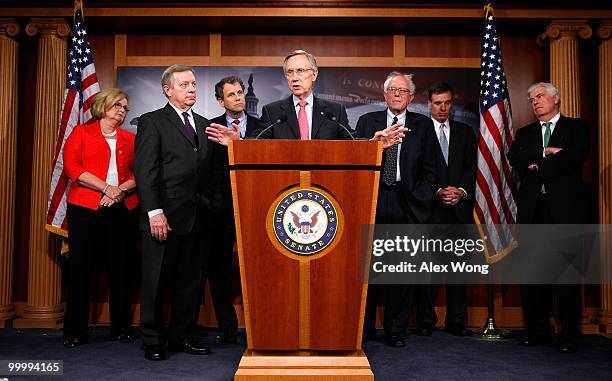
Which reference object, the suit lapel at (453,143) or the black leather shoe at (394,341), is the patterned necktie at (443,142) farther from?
the black leather shoe at (394,341)

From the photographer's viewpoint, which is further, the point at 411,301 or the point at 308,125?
the point at 411,301

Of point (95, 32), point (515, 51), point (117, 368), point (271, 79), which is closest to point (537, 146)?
point (515, 51)

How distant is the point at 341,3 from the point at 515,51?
5.13ft

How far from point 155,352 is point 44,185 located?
2.09 m

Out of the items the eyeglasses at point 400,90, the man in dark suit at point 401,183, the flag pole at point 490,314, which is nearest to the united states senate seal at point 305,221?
the man in dark suit at point 401,183

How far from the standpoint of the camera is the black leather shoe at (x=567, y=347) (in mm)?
3758

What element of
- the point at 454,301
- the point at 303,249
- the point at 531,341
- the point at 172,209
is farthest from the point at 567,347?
the point at 172,209

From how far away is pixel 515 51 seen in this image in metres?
5.03

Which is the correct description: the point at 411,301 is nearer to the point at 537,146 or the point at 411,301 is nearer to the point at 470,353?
the point at 470,353

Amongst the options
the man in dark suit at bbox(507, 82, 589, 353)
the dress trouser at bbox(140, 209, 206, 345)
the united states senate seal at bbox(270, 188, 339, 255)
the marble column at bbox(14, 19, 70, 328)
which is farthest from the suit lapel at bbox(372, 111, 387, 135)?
the marble column at bbox(14, 19, 70, 328)

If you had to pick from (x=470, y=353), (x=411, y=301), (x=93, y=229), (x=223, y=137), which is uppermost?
(x=223, y=137)

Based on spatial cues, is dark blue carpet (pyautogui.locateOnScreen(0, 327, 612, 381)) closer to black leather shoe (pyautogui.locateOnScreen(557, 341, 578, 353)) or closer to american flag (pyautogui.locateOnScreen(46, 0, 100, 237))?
black leather shoe (pyautogui.locateOnScreen(557, 341, 578, 353))

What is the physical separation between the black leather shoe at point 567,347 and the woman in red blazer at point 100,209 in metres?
2.87

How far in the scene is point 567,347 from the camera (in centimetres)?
376
